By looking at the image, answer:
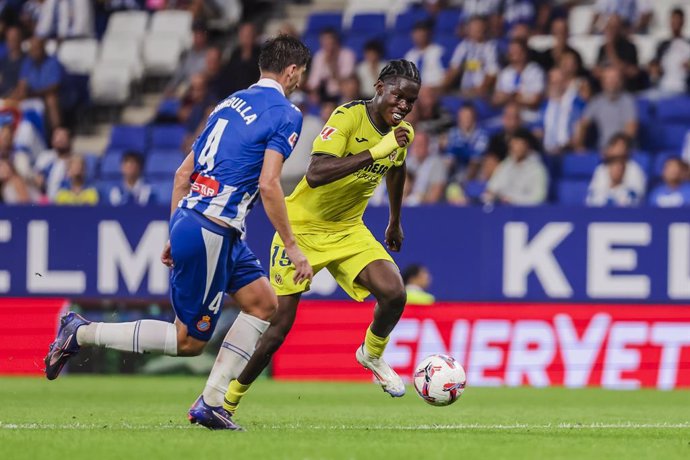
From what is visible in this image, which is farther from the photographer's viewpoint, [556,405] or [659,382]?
[659,382]

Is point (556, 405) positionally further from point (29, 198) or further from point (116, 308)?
point (29, 198)

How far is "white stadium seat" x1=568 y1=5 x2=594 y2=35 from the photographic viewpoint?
18.5 metres

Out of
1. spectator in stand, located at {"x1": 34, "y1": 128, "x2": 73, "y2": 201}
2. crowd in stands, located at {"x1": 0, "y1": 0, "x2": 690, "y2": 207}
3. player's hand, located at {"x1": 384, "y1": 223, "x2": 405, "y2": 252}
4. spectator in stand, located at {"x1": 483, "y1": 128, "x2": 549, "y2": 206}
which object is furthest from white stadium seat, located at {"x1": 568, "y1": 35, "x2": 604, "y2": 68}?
player's hand, located at {"x1": 384, "y1": 223, "x2": 405, "y2": 252}

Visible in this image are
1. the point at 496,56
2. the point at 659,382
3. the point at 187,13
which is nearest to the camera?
the point at 659,382

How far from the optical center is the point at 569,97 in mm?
16188

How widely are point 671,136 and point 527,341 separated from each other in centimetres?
370

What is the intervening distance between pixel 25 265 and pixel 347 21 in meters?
6.91

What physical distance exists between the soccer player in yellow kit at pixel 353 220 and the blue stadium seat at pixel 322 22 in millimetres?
9939

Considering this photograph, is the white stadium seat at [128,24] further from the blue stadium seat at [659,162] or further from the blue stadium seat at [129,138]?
the blue stadium seat at [659,162]

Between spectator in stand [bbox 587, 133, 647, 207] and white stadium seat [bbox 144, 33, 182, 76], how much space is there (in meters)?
7.36

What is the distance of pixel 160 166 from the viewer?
16.9m

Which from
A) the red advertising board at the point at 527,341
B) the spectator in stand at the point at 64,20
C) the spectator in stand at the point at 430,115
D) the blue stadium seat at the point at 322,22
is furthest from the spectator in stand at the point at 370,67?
the spectator in stand at the point at 64,20

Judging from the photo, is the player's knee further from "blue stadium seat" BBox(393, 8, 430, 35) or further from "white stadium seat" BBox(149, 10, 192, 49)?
"white stadium seat" BBox(149, 10, 192, 49)

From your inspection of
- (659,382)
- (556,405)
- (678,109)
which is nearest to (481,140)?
(678,109)
